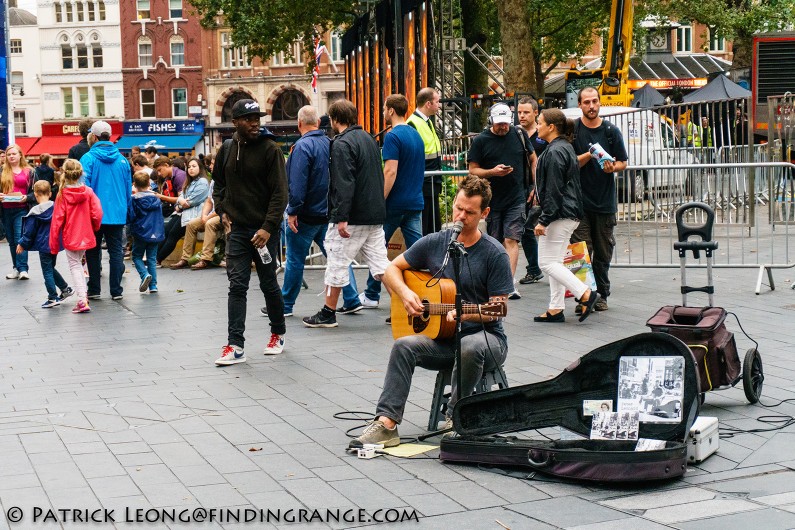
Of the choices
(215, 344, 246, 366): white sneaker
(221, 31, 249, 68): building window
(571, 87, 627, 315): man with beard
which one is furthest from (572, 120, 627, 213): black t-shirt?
(221, 31, 249, 68): building window

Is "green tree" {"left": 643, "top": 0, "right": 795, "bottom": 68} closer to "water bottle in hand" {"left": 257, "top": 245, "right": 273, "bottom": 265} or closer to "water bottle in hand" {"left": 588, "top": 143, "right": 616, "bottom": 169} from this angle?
"water bottle in hand" {"left": 588, "top": 143, "right": 616, "bottom": 169}

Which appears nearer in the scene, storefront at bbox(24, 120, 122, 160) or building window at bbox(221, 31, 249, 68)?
building window at bbox(221, 31, 249, 68)

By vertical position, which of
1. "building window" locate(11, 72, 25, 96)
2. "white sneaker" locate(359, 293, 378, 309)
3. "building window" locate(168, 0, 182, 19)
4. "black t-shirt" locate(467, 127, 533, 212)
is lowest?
"white sneaker" locate(359, 293, 378, 309)

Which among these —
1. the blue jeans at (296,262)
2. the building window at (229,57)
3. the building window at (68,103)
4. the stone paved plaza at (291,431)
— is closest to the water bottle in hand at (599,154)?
the stone paved plaza at (291,431)

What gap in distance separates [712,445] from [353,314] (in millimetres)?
5707

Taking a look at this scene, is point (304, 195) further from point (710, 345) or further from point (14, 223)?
point (14, 223)

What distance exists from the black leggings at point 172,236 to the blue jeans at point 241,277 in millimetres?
8088

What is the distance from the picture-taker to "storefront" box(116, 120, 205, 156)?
69.6 m

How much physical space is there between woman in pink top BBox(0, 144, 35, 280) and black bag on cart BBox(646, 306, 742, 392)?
11262 millimetres

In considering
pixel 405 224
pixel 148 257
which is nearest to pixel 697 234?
pixel 405 224

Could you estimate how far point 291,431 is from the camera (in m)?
6.73

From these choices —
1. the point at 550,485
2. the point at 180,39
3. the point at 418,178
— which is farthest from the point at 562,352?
the point at 180,39

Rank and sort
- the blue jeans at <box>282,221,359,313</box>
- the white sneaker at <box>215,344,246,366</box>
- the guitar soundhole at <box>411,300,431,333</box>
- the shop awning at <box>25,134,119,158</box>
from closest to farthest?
1. the guitar soundhole at <box>411,300,431,333</box>
2. the white sneaker at <box>215,344,246,366</box>
3. the blue jeans at <box>282,221,359,313</box>
4. the shop awning at <box>25,134,119,158</box>

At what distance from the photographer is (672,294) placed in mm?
12000
